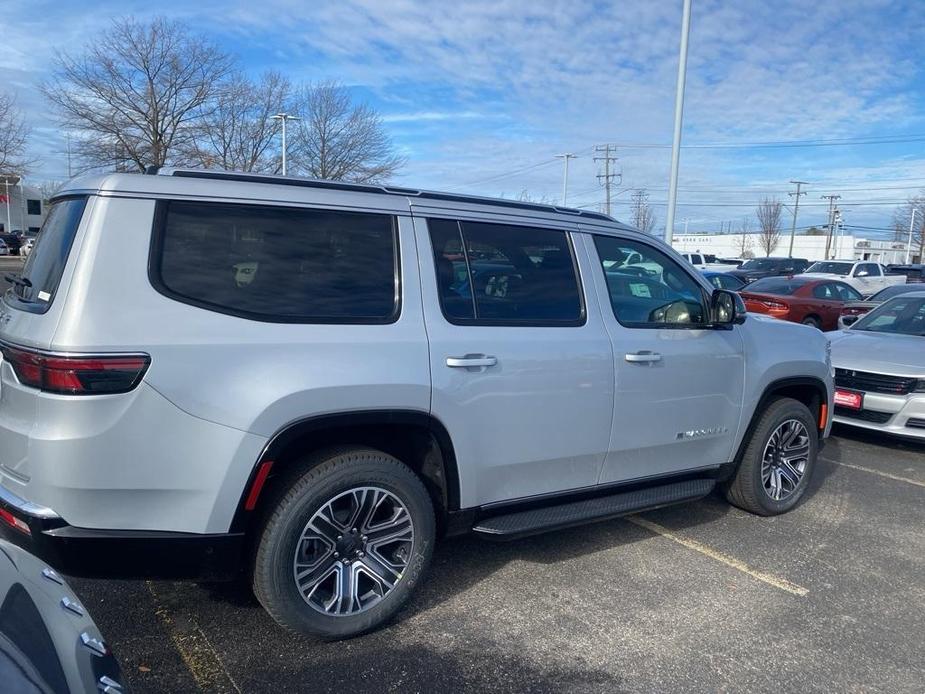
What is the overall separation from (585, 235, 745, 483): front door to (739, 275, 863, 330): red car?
35.8 ft

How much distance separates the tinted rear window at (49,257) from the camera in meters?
2.83

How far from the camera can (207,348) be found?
9.23 feet

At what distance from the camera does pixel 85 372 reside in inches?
104

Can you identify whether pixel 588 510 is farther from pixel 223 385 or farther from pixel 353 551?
pixel 223 385

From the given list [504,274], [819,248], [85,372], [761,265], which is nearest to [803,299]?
[504,274]

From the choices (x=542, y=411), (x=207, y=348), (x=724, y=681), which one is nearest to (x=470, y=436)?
(x=542, y=411)

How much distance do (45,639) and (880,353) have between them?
7.52 metres

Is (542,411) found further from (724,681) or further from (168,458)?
(168,458)

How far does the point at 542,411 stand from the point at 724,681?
1.45m

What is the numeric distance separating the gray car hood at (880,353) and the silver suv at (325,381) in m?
3.34

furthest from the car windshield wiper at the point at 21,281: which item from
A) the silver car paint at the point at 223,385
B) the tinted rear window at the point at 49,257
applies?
the silver car paint at the point at 223,385

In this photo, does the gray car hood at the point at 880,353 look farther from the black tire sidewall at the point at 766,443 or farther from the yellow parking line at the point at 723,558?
the yellow parking line at the point at 723,558

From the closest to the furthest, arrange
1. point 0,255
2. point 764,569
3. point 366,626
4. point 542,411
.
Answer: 1. point 366,626
2. point 542,411
3. point 764,569
4. point 0,255

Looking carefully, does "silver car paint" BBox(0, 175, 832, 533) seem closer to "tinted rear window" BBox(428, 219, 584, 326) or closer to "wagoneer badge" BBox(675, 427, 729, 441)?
"tinted rear window" BBox(428, 219, 584, 326)
